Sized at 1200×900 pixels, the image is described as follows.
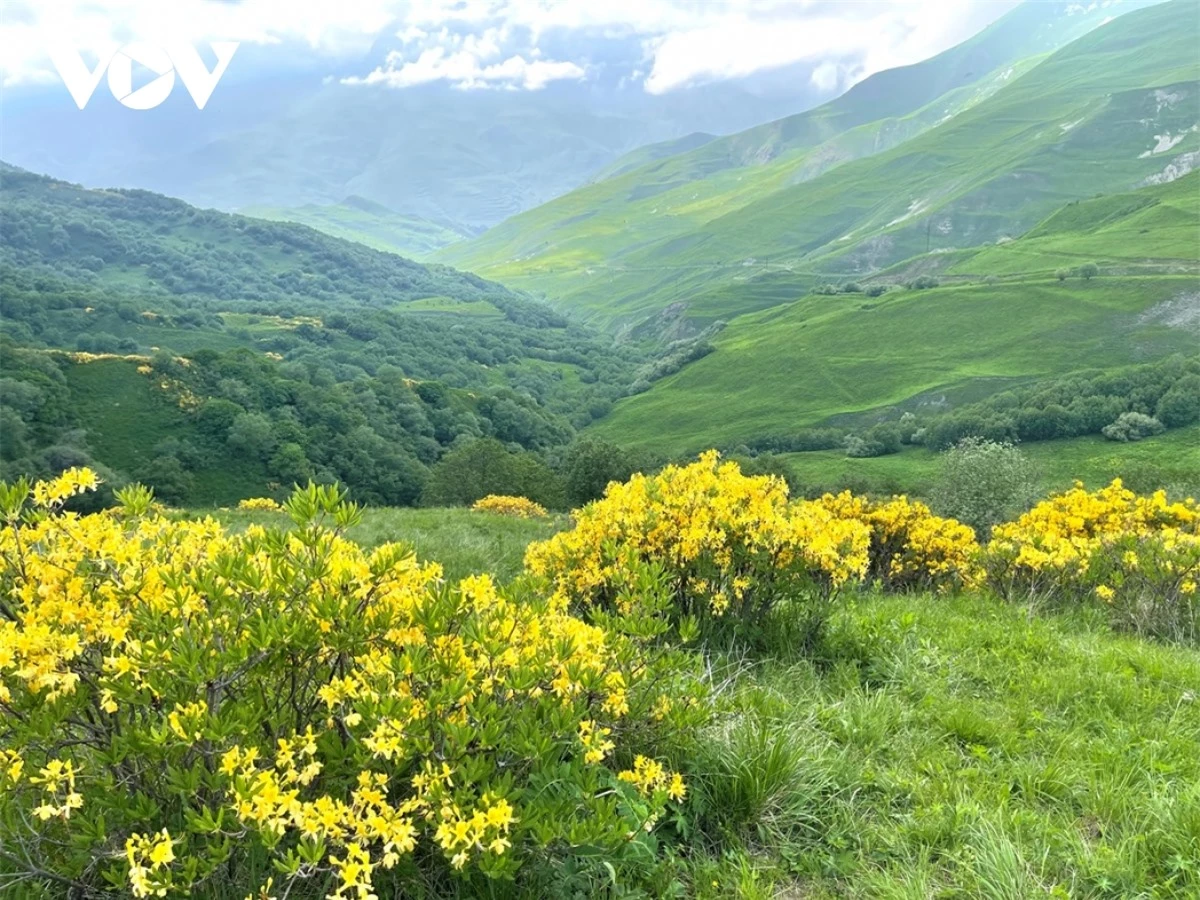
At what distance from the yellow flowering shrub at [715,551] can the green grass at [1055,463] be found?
232ft

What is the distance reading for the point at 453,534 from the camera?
16641mm

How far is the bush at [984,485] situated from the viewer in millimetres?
53719

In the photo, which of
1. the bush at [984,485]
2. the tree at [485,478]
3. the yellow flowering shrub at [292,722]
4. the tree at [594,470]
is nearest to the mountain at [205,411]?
the tree at [485,478]

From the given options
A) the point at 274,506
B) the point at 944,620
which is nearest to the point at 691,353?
the point at 274,506

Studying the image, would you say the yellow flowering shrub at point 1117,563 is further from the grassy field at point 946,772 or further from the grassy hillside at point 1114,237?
the grassy hillside at point 1114,237

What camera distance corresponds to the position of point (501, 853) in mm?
2629

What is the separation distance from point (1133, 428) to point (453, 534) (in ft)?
376

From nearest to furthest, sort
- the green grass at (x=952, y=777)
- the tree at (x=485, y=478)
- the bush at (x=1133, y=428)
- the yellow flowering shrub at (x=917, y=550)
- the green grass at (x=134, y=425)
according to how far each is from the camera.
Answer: the green grass at (x=952, y=777) < the yellow flowering shrub at (x=917, y=550) < the tree at (x=485, y=478) < the green grass at (x=134, y=425) < the bush at (x=1133, y=428)

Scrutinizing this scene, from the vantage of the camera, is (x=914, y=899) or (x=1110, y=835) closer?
(x=914, y=899)

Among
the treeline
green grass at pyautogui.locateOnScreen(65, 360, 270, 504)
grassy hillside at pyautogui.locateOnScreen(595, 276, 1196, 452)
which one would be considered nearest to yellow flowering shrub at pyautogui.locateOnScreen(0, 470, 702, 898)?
green grass at pyautogui.locateOnScreen(65, 360, 270, 504)

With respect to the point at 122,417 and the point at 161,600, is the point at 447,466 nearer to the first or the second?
the point at 122,417

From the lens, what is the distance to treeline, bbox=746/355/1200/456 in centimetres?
9931

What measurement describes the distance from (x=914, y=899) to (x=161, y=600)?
3.91 meters

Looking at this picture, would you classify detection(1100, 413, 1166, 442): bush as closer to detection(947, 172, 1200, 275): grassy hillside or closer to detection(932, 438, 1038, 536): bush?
detection(932, 438, 1038, 536): bush
